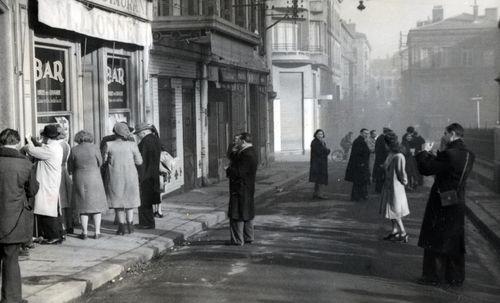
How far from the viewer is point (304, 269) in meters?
8.36

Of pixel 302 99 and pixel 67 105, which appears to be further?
pixel 302 99

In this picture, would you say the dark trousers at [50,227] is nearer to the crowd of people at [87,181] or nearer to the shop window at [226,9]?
the crowd of people at [87,181]

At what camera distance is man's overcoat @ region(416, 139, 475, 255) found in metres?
7.63

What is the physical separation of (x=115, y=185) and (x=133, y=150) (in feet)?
2.11

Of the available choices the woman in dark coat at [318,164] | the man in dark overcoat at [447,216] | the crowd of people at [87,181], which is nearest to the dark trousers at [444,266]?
the man in dark overcoat at [447,216]

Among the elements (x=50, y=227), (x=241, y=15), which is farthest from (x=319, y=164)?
(x=241, y=15)

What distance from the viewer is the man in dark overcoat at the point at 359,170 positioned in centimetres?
1620

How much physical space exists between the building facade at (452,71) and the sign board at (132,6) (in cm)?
5411

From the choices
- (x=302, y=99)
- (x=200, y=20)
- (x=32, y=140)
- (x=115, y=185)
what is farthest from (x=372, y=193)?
(x=302, y=99)

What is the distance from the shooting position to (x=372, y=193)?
1820 centimetres

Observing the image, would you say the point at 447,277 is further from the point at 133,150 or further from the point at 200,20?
the point at 200,20

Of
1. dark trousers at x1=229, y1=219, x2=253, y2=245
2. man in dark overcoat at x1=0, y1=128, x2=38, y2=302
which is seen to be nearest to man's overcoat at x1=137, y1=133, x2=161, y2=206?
dark trousers at x1=229, y1=219, x2=253, y2=245

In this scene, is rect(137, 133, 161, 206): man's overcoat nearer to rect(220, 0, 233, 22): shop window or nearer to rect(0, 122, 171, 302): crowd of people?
rect(0, 122, 171, 302): crowd of people

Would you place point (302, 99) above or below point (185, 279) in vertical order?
above
